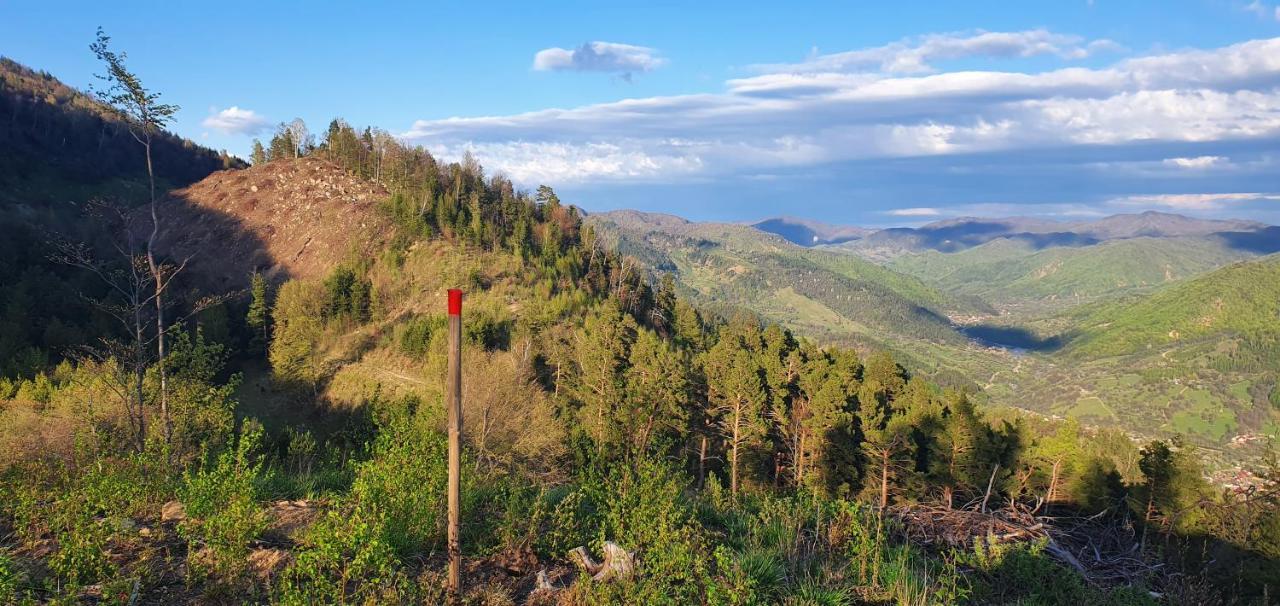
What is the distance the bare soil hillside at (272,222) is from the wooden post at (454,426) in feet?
253

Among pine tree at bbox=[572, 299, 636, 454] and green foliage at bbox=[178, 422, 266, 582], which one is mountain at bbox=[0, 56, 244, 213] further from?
green foliage at bbox=[178, 422, 266, 582]

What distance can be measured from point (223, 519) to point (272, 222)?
9174 cm

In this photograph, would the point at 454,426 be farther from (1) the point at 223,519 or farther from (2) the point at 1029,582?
(2) the point at 1029,582

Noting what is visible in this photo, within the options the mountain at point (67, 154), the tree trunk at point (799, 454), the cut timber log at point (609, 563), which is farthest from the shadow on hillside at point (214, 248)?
the cut timber log at point (609, 563)

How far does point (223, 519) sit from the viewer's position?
21.8ft

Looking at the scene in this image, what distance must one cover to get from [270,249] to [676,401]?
68317mm

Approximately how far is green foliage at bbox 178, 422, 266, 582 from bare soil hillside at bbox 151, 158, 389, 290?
75.0 metres

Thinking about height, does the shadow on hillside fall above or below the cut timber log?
above

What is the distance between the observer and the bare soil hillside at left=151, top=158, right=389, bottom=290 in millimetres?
78062

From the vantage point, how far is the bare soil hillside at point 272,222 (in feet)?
256

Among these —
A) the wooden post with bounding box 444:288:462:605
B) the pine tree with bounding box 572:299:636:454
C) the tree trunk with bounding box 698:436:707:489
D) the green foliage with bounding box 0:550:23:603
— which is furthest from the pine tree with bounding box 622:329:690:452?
the green foliage with bounding box 0:550:23:603

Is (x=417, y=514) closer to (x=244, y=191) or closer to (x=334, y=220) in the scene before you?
(x=334, y=220)

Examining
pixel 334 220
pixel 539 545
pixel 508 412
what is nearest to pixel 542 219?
pixel 334 220

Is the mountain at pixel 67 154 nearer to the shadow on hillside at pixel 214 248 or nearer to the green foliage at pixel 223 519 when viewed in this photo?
the shadow on hillside at pixel 214 248
